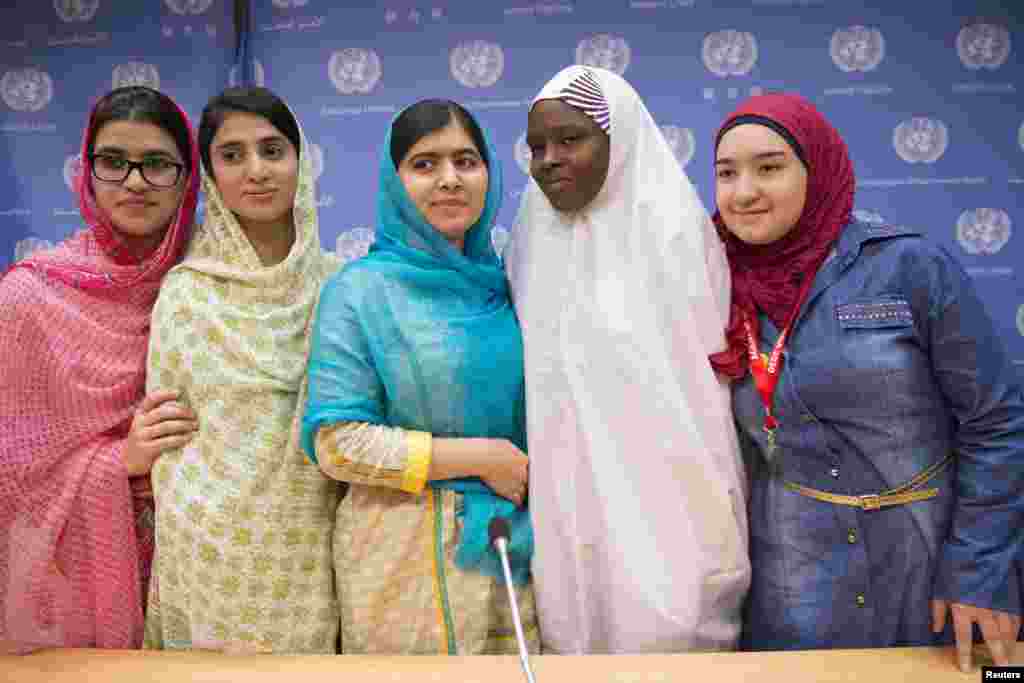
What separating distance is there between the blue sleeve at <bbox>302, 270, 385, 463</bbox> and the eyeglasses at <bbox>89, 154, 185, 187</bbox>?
48 centimetres

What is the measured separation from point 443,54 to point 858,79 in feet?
3.96

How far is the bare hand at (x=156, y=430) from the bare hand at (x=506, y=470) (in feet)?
1.79

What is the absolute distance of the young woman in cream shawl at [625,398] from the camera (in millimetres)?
1236

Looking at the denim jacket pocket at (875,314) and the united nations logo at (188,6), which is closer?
the denim jacket pocket at (875,314)

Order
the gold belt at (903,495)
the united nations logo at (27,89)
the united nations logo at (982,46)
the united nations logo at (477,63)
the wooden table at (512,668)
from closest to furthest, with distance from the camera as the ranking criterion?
the wooden table at (512,668)
the gold belt at (903,495)
the united nations logo at (982,46)
the united nations logo at (477,63)
the united nations logo at (27,89)

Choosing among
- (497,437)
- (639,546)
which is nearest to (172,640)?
(497,437)

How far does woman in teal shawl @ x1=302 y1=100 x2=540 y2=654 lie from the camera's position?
49.8 inches

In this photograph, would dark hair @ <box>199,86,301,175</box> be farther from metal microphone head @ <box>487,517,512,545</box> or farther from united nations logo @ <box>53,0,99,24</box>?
united nations logo @ <box>53,0,99,24</box>

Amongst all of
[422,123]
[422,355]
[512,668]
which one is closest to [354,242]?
[422,123]

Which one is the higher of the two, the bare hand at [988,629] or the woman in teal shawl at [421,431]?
the woman in teal shawl at [421,431]

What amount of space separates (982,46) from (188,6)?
7.67 ft

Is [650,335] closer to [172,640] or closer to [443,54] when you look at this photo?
[172,640]

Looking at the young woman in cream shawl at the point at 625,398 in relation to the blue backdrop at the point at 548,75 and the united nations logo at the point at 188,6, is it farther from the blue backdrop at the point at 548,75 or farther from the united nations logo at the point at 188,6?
the united nations logo at the point at 188,6

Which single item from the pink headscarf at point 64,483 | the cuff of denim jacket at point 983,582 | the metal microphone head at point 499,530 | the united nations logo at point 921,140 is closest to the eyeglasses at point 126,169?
the pink headscarf at point 64,483
